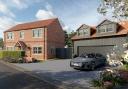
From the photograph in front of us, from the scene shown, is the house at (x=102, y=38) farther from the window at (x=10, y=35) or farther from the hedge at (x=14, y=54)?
the window at (x=10, y=35)

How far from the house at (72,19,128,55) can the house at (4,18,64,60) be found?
590 centimetres

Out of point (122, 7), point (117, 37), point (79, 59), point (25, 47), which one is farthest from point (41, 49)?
point (122, 7)

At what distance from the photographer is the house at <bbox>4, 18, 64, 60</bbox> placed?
40656 millimetres

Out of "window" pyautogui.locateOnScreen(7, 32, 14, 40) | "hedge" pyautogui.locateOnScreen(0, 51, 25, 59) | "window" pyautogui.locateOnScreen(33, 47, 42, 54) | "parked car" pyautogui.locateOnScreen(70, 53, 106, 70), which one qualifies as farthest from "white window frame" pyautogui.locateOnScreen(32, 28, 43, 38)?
"parked car" pyautogui.locateOnScreen(70, 53, 106, 70)

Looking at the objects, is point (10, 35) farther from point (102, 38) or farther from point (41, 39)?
point (102, 38)

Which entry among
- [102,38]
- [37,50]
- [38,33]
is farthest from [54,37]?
[102,38]

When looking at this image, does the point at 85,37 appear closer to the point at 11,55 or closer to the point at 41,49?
the point at 41,49

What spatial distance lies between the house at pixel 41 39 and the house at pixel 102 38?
5.90 metres

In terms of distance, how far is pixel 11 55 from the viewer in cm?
3844

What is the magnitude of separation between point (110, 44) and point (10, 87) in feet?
65.7

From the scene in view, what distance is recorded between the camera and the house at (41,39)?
4066cm

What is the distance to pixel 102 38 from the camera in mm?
32375

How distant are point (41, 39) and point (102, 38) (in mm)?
12707

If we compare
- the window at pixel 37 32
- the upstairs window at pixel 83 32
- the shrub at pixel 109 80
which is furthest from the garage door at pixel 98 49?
the shrub at pixel 109 80
